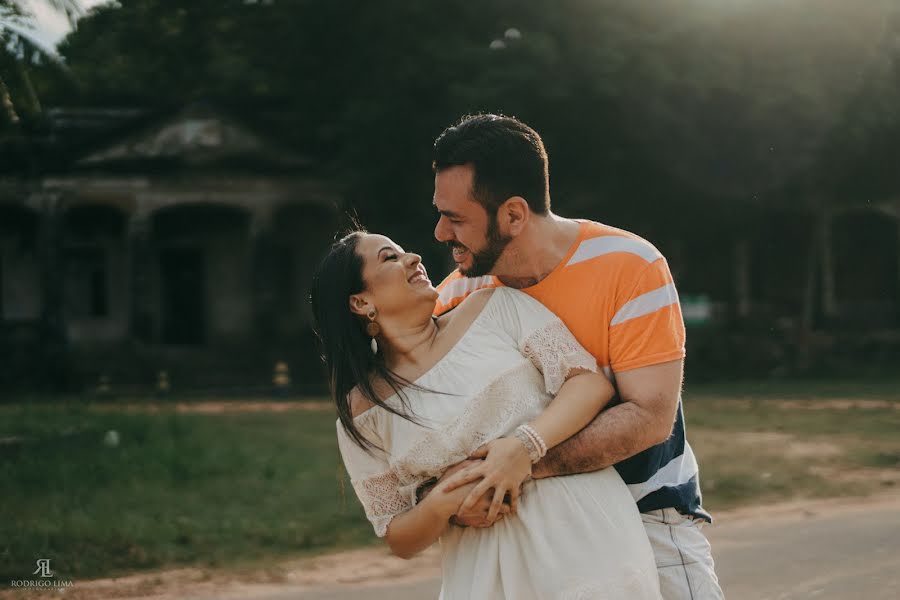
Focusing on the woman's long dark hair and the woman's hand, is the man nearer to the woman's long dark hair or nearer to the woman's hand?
the woman's hand

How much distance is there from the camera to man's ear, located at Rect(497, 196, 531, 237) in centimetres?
330

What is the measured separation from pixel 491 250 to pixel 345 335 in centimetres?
51

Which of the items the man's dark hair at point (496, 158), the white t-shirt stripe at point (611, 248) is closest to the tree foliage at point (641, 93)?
the man's dark hair at point (496, 158)

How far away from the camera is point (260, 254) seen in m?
26.0

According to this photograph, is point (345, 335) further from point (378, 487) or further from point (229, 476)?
point (229, 476)

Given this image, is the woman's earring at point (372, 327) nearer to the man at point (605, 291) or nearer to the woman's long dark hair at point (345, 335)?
the woman's long dark hair at point (345, 335)

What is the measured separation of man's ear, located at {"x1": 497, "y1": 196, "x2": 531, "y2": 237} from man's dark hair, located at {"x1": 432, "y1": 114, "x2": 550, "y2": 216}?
2 centimetres

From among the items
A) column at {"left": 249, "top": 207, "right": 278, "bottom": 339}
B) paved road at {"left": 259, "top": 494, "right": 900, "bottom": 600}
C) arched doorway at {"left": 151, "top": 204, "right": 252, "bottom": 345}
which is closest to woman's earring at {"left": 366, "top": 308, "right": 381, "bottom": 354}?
paved road at {"left": 259, "top": 494, "right": 900, "bottom": 600}

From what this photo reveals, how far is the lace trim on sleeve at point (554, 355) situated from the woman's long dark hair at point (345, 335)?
351 millimetres

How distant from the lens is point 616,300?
314 cm

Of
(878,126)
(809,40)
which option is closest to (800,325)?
(878,126)

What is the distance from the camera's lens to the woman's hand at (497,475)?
281 centimetres

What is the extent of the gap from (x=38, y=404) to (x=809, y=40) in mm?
15088
